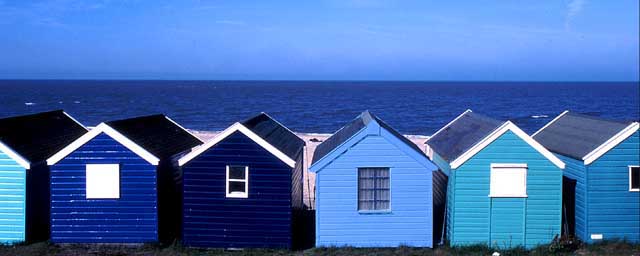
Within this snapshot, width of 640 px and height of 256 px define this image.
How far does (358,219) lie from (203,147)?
4.38 metres

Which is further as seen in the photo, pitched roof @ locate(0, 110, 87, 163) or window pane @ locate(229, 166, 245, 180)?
pitched roof @ locate(0, 110, 87, 163)

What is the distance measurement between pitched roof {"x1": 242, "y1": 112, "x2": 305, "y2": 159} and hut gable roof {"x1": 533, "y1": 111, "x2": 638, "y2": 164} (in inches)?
304

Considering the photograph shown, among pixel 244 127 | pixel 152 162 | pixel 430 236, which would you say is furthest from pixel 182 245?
pixel 430 236

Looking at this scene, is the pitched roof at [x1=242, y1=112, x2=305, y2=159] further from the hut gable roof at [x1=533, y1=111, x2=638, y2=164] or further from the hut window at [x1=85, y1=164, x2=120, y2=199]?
the hut gable roof at [x1=533, y1=111, x2=638, y2=164]

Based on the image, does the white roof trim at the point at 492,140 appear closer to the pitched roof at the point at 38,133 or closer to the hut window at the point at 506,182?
the hut window at the point at 506,182

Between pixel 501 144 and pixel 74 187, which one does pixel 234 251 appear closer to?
pixel 74 187

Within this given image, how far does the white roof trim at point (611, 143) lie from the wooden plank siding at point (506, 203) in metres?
0.90

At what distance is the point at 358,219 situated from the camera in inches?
698

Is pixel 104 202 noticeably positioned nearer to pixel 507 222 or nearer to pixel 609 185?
pixel 507 222

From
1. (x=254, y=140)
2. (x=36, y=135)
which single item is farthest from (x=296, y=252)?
(x=36, y=135)

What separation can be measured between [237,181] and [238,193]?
1.02ft

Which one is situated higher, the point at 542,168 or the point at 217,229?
the point at 542,168

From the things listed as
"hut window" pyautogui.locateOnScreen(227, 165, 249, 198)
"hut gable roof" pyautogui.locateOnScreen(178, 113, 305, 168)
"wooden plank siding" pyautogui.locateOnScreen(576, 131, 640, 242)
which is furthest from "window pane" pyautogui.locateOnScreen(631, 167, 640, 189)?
"hut window" pyautogui.locateOnScreen(227, 165, 249, 198)

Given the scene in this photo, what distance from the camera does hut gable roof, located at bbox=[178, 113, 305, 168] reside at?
17.3 meters
